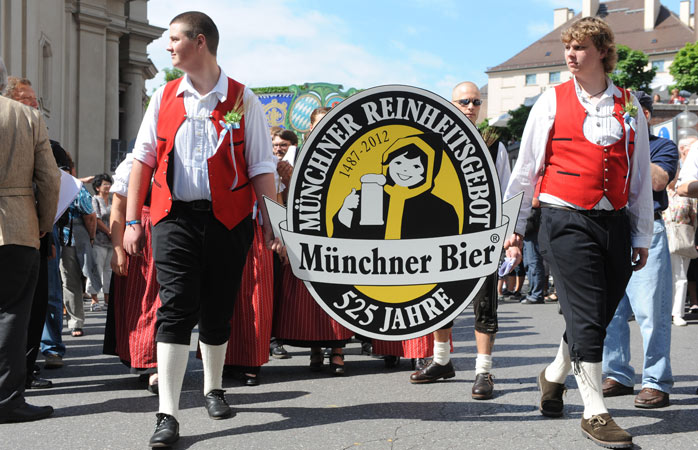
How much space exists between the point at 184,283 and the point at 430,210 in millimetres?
1301

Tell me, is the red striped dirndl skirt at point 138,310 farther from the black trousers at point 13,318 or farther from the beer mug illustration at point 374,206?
the beer mug illustration at point 374,206

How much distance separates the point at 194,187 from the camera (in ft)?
13.5

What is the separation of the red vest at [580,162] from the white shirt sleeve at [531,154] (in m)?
0.04

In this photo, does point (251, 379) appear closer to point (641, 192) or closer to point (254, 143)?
point (254, 143)

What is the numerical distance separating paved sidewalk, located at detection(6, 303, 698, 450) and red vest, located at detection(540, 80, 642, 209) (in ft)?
4.10

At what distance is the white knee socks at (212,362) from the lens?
14.7 ft

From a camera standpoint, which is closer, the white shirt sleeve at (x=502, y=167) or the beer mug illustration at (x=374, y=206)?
the beer mug illustration at (x=374, y=206)

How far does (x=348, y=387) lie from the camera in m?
5.53

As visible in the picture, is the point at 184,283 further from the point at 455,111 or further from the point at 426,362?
the point at 426,362

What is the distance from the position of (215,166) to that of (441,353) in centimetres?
229

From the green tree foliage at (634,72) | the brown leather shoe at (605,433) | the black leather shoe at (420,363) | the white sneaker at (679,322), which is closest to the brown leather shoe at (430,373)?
the black leather shoe at (420,363)

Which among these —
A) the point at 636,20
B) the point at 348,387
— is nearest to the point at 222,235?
the point at 348,387

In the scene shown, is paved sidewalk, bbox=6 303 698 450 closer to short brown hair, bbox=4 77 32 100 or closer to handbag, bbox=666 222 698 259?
short brown hair, bbox=4 77 32 100

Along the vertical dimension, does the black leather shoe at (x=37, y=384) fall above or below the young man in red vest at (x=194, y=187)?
below
